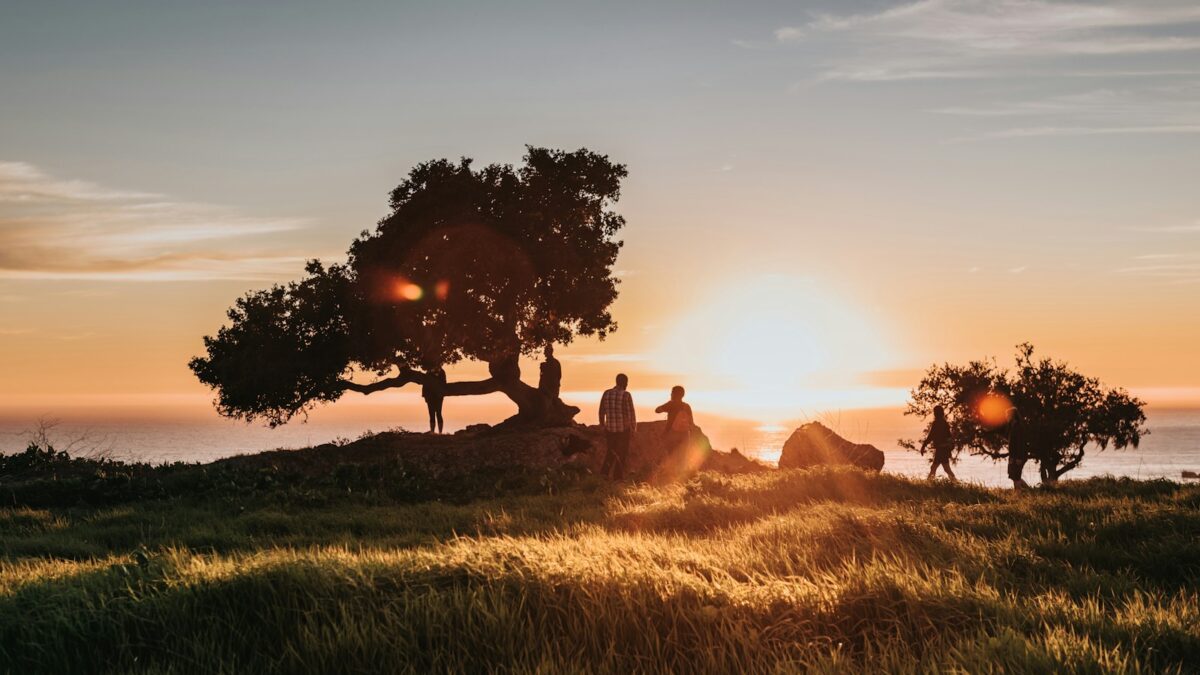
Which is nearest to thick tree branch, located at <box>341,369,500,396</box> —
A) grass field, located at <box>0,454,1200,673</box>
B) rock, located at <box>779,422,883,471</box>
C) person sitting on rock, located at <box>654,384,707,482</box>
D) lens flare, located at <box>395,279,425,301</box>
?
lens flare, located at <box>395,279,425,301</box>

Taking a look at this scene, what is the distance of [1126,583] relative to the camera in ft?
25.5

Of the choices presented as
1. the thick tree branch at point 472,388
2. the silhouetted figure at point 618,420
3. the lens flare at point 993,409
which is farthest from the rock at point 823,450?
the lens flare at point 993,409

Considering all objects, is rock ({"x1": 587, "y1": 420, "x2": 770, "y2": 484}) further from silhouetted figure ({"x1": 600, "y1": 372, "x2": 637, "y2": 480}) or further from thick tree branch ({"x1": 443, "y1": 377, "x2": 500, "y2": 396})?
thick tree branch ({"x1": 443, "y1": 377, "x2": 500, "y2": 396})

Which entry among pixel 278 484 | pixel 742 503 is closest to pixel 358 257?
pixel 278 484

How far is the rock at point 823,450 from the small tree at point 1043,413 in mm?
18478

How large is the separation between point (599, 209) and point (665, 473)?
13066mm

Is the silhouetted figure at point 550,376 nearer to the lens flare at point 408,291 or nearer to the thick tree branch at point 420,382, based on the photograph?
the thick tree branch at point 420,382

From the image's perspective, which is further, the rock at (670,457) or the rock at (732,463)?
the rock at (732,463)

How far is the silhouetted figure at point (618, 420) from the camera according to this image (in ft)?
64.2

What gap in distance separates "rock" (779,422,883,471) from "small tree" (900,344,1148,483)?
18.5 metres

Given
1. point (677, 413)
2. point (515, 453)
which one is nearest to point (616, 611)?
point (677, 413)

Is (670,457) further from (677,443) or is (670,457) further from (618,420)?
(618,420)

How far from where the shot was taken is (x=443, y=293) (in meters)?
29.7

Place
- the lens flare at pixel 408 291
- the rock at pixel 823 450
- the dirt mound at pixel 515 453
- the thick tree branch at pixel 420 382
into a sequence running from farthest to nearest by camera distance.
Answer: the thick tree branch at pixel 420 382 → the lens flare at pixel 408 291 → the rock at pixel 823 450 → the dirt mound at pixel 515 453
